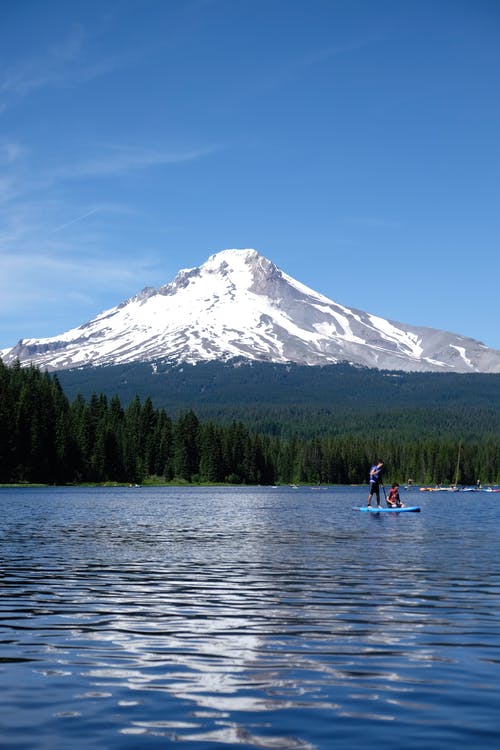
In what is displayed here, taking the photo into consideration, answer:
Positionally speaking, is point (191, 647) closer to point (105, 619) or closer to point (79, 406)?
point (105, 619)

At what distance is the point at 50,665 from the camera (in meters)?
16.5

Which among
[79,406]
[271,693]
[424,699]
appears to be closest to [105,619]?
[271,693]

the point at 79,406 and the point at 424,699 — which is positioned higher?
the point at 79,406

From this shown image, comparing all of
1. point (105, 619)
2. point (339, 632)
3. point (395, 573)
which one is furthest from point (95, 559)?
point (339, 632)

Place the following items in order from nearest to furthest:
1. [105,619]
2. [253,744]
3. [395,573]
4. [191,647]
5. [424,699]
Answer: [253,744] < [424,699] < [191,647] < [105,619] < [395,573]

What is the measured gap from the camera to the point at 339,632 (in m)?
19.8

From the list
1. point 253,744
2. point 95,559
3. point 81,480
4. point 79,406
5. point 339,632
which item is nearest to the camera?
point 253,744

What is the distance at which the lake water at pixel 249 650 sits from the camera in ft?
41.6

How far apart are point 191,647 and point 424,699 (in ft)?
18.1

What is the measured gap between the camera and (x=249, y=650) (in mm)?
17828

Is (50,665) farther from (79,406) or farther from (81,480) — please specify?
(79,406)

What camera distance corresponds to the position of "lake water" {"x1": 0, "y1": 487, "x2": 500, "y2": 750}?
1267cm

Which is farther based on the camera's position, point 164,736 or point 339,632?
point 339,632

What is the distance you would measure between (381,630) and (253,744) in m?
8.64
